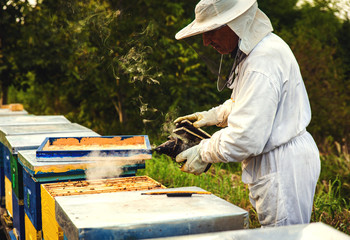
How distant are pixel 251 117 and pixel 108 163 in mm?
1191

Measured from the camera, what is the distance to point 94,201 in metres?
1.88

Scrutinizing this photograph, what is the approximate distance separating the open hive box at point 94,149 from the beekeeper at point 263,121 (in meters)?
0.68

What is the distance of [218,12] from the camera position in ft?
6.89

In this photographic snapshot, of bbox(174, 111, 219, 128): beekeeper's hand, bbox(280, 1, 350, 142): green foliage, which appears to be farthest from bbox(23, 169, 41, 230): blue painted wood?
bbox(280, 1, 350, 142): green foliage

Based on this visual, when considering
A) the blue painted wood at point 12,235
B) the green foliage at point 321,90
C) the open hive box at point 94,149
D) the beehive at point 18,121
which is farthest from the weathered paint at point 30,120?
the green foliage at point 321,90

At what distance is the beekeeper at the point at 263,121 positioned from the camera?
196cm

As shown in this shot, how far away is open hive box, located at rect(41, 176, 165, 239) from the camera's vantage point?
2.21 metres

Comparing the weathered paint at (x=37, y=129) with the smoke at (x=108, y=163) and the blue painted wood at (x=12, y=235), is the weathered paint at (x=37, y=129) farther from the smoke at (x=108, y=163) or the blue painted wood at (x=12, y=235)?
the smoke at (x=108, y=163)

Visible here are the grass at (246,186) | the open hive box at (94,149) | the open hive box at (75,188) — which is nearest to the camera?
the open hive box at (75,188)

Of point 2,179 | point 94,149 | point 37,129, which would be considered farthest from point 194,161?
point 2,179

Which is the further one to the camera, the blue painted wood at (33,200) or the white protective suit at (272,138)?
the blue painted wood at (33,200)

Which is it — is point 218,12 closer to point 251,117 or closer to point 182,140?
point 251,117

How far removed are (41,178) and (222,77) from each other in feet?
4.31

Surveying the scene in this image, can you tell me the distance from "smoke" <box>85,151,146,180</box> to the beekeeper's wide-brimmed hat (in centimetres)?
103
